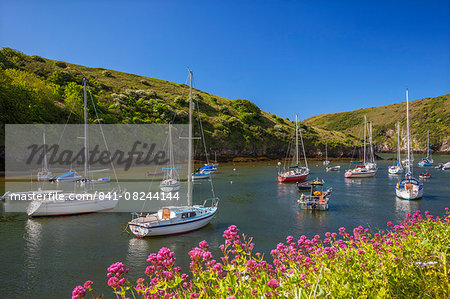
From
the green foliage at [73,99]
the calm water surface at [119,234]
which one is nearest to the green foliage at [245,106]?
the green foliage at [73,99]

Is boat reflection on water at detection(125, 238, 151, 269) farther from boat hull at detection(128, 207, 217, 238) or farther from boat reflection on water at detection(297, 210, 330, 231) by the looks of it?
boat reflection on water at detection(297, 210, 330, 231)

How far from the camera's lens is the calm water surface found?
44.7 ft

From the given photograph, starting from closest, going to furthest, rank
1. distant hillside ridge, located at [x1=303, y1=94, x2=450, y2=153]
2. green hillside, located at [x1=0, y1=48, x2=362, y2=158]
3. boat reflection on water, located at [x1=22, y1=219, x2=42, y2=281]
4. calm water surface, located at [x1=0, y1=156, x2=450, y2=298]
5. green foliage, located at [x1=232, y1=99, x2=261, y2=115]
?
calm water surface, located at [x1=0, y1=156, x2=450, y2=298] → boat reflection on water, located at [x1=22, y1=219, x2=42, y2=281] → green hillside, located at [x1=0, y1=48, x2=362, y2=158] → green foliage, located at [x1=232, y1=99, x2=261, y2=115] → distant hillside ridge, located at [x1=303, y1=94, x2=450, y2=153]

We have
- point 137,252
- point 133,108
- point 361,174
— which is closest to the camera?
point 137,252

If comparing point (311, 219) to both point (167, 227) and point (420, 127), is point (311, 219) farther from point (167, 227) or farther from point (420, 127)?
point (420, 127)

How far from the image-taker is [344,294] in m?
3.42

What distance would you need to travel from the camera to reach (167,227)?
1889 centimetres

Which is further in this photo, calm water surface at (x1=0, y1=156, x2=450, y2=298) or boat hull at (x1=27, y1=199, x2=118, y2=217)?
boat hull at (x1=27, y1=199, x2=118, y2=217)

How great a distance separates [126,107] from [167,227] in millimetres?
81669

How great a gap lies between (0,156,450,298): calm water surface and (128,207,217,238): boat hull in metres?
0.40

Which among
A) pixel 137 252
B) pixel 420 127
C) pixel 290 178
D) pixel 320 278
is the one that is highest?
pixel 420 127

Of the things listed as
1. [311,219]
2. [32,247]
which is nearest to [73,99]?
[32,247]

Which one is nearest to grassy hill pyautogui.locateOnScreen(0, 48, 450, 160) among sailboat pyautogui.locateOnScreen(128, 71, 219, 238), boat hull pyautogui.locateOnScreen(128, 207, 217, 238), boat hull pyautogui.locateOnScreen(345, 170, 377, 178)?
boat hull pyautogui.locateOnScreen(345, 170, 377, 178)

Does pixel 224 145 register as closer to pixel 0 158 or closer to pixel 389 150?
pixel 0 158
